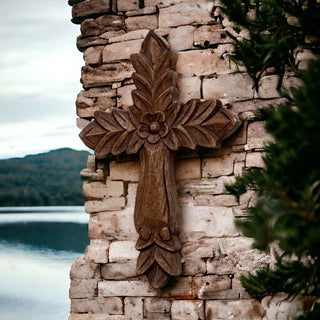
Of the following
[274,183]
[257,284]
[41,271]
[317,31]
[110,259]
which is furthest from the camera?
[41,271]

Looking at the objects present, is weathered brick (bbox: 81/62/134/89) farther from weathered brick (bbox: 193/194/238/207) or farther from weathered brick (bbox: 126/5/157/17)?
weathered brick (bbox: 193/194/238/207)

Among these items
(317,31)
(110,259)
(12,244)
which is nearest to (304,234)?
(317,31)

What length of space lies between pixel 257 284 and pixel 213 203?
53 cm

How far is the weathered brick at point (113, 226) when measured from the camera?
2.80 m

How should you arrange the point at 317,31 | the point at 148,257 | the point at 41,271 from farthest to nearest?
the point at 41,271 < the point at 148,257 < the point at 317,31

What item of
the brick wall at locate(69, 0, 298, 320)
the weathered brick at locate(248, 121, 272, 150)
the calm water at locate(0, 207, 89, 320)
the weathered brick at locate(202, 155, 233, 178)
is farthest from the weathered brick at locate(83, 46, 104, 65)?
the calm water at locate(0, 207, 89, 320)

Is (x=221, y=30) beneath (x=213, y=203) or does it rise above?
above

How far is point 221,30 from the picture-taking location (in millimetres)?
2740

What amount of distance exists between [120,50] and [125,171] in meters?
0.72

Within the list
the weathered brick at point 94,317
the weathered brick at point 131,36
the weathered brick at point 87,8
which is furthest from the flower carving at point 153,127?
the weathered brick at point 94,317

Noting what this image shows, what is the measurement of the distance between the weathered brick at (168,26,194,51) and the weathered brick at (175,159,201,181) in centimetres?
64

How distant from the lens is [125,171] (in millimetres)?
2854

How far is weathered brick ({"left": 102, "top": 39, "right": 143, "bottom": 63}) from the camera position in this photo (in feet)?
9.49

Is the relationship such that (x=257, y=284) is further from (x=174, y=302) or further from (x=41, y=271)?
(x=41, y=271)
